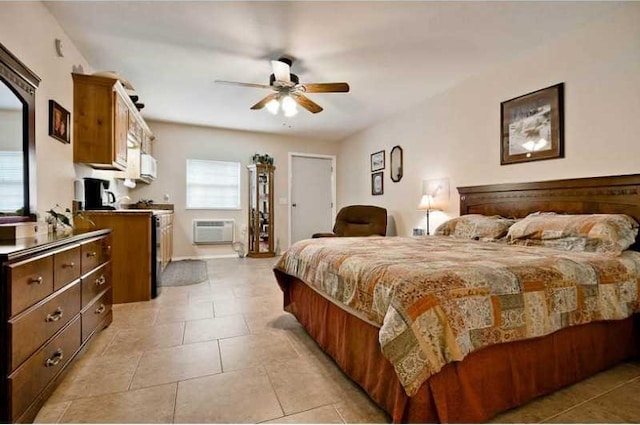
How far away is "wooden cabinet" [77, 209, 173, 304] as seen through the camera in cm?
314

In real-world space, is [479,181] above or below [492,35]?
below

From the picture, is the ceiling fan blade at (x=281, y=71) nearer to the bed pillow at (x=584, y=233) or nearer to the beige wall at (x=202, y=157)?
the bed pillow at (x=584, y=233)

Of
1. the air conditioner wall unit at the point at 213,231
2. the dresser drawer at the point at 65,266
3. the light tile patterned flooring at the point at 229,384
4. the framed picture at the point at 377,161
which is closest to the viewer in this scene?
the light tile patterned flooring at the point at 229,384

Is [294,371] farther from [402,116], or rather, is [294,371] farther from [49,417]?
[402,116]

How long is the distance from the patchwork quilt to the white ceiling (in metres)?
1.93

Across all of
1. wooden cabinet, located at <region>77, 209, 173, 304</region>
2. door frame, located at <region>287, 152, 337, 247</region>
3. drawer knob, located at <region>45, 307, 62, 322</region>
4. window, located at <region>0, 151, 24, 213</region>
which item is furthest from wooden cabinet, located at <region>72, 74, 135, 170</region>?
door frame, located at <region>287, 152, 337, 247</region>

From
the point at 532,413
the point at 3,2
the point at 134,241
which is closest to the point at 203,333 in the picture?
the point at 134,241

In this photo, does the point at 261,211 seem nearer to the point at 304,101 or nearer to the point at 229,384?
the point at 304,101

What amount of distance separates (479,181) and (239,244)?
4.43m

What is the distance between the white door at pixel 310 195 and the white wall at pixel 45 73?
13.6 feet

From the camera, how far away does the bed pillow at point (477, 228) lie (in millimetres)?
2762

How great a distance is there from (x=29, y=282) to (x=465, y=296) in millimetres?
1896

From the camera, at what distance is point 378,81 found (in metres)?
3.75

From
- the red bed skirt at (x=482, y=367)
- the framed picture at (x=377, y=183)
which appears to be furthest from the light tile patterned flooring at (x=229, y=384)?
the framed picture at (x=377, y=183)
